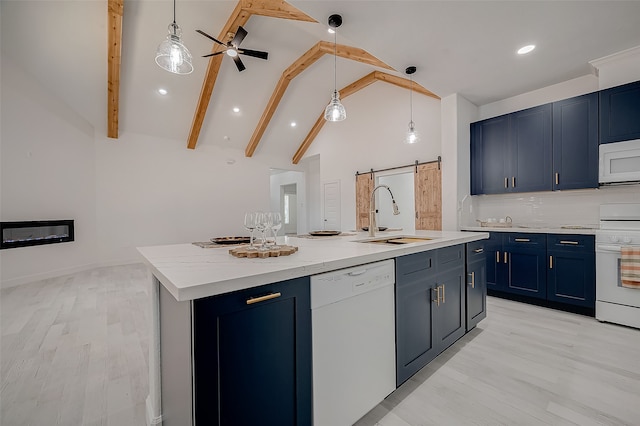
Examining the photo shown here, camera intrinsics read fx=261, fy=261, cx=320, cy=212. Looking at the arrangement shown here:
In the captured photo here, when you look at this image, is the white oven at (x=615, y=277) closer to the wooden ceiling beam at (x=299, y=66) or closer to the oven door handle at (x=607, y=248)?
the oven door handle at (x=607, y=248)

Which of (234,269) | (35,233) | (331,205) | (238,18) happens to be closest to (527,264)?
(234,269)

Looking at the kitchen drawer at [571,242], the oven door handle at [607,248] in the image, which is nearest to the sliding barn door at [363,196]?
the kitchen drawer at [571,242]

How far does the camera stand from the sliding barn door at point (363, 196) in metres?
6.02

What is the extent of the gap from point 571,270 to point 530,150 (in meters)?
1.56

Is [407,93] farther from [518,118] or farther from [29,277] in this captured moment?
[29,277]

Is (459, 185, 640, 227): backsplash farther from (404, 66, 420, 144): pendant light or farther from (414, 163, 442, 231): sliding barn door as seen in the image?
(404, 66, 420, 144): pendant light

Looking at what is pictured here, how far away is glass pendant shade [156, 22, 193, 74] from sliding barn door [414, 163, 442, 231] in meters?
4.09

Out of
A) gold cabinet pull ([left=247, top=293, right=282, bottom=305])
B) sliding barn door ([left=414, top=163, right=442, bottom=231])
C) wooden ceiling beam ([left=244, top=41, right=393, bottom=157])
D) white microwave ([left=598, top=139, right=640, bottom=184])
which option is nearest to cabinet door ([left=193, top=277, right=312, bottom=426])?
gold cabinet pull ([left=247, top=293, right=282, bottom=305])

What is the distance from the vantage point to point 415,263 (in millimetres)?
1702

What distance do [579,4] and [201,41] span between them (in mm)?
4903

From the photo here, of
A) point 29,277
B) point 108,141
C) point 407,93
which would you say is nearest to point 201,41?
point 108,141

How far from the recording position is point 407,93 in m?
5.25

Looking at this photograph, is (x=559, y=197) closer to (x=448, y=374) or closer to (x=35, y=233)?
(x=448, y=374)

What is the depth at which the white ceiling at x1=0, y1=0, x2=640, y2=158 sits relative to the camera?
226 cm
